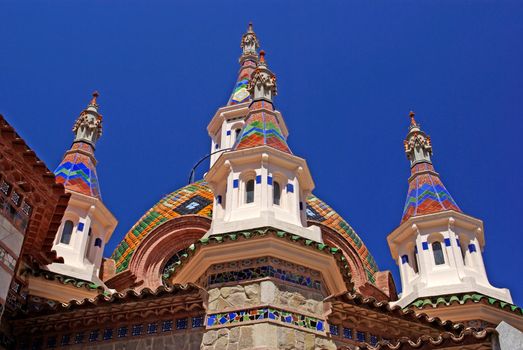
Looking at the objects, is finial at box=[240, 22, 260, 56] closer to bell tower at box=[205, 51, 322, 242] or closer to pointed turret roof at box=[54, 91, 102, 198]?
pointed turret roof at box=[54, 91, 102, 198]

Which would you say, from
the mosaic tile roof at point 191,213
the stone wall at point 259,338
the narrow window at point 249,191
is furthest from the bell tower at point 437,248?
the stone wall at point 259,338

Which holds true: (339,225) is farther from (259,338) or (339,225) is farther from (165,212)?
(259,338)

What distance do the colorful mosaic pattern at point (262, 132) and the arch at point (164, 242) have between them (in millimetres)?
6153

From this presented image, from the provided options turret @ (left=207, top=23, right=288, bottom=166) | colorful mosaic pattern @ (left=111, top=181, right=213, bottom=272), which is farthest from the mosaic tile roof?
turret @ (left=207, top=23, right=288, bottom=166)

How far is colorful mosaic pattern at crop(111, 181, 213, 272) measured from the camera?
20.0 meters

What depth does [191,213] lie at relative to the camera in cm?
2025

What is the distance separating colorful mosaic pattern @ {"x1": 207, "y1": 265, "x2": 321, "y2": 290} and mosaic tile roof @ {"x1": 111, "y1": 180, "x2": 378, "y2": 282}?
371 inches

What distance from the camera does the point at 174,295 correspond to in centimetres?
998

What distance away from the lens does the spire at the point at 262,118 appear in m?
13.0

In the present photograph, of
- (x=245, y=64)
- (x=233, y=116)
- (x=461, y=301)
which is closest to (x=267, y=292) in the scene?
(x=461, y=301)

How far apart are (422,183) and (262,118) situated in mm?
6141

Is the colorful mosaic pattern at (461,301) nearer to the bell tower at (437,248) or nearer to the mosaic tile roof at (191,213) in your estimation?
the bell tower at (437,248)

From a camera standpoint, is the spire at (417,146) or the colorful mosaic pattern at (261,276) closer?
the colorful mosaic pattern at (261,276)

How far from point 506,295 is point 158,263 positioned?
1007 cm
